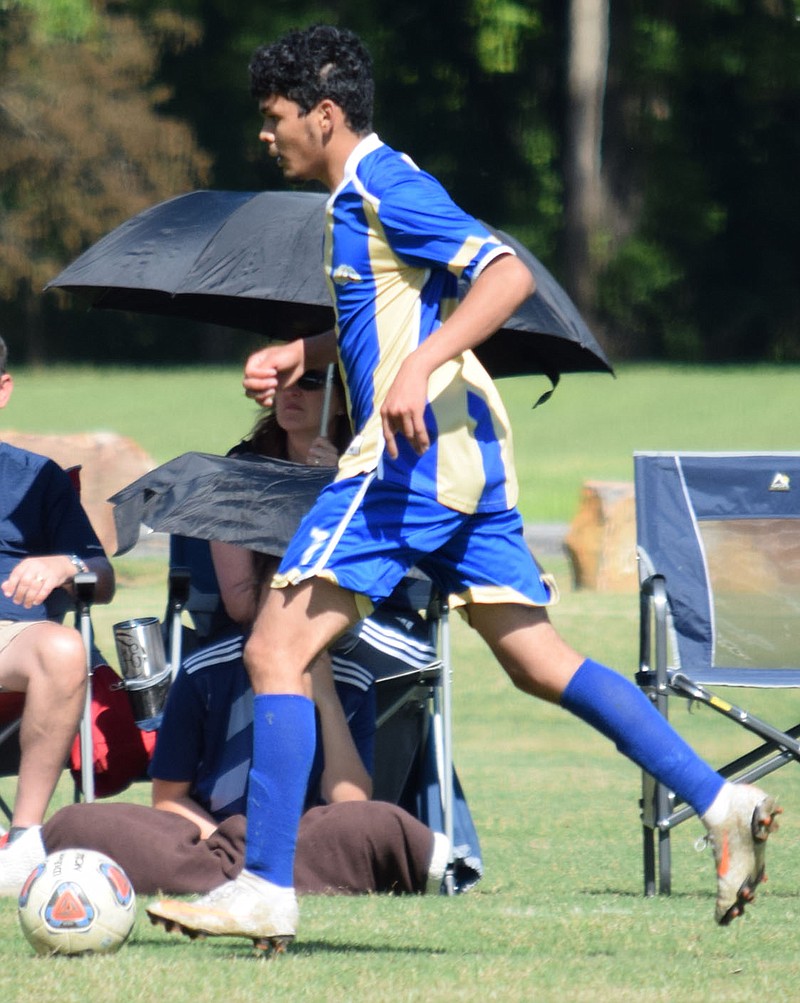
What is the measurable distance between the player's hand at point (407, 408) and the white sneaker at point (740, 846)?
0.94 metres

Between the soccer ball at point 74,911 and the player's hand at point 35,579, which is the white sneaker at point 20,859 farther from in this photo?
the soccer ball at point 74,911

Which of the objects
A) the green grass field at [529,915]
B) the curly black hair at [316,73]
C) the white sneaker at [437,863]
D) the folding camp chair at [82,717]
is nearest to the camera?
the green grass field at [529,915]

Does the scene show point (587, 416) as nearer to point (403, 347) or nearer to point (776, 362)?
point (776, 362)

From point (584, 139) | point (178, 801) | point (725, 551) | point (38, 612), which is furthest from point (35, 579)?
point (584, 139)

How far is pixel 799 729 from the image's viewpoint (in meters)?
5.02

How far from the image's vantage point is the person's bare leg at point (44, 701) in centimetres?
452

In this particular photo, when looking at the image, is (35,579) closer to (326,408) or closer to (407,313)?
(326,408)

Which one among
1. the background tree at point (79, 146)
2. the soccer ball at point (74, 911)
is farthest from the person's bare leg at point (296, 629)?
the background tree at point (79, 146)

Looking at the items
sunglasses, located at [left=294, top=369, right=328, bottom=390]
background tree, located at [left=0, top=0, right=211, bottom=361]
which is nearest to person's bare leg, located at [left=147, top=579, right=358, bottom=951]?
sunglasses, located at [left=294, top=369, right=328, bottom=390]

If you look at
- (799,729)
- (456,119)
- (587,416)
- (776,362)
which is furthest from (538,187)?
(799,729)

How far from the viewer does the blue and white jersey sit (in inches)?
138

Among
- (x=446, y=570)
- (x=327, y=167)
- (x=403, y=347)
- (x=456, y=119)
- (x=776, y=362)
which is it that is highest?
(x=327, y=167)

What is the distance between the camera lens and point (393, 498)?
3.49 m

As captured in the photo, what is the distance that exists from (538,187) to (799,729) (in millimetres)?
31604
